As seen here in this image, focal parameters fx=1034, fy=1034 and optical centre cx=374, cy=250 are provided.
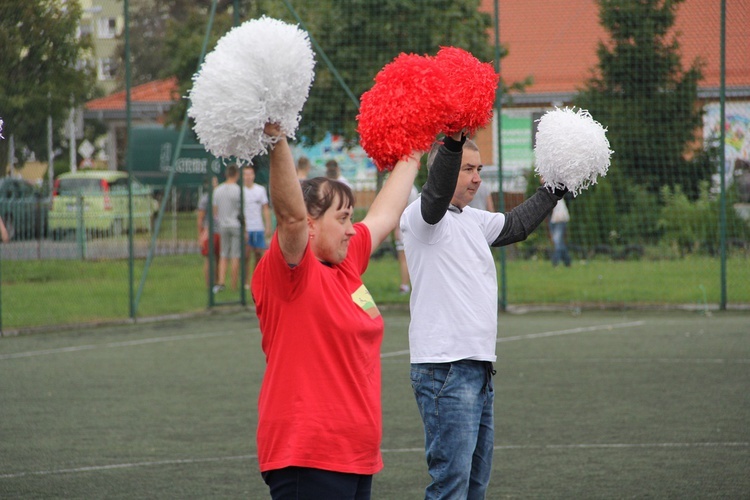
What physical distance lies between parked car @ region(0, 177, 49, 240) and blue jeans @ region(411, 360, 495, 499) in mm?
9839

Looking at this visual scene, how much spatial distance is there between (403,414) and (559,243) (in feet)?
25.0

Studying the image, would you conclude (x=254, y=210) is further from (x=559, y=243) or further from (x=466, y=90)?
(x=466, y=90)

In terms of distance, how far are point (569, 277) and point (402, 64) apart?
11272 mm

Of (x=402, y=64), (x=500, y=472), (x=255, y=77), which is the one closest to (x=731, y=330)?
(x=500, y=472)

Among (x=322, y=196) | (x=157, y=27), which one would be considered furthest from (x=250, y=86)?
(x=157, y=27)

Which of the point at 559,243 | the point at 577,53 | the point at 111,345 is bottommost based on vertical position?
the point at 111,345

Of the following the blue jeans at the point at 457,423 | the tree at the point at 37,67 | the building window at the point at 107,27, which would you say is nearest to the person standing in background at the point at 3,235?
the tree at the point at 37,67

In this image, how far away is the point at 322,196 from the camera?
2.99 metres

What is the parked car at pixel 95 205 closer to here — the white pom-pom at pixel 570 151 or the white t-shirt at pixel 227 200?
the white t-shirt at pixel 227 200

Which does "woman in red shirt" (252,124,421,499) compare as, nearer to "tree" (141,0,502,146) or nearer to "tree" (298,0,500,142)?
"tree" (298,0,500,142)

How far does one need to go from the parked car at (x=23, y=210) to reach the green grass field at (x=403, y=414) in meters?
2.06

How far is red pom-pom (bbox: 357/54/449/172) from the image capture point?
10.5ft

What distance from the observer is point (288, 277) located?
9.37 feet

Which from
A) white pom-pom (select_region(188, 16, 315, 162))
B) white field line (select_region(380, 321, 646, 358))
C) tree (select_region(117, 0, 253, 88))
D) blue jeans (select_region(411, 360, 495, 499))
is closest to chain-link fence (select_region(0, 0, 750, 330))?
white field line (select_region(380, 321, 646, 358))
